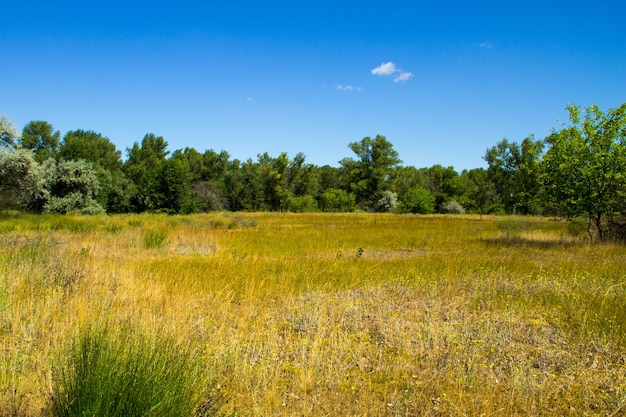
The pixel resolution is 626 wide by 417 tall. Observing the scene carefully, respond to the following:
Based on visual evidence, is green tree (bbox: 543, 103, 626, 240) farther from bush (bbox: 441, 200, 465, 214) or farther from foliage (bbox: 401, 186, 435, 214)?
bush (bbox: 441, 200, 465, 214)

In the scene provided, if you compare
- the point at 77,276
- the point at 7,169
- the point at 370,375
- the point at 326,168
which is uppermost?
the point at 326,168

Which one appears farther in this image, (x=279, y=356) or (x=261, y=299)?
(x=261, y=299)

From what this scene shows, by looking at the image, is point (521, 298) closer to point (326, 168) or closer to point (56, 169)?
point (56, 169)

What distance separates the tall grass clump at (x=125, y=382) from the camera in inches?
106

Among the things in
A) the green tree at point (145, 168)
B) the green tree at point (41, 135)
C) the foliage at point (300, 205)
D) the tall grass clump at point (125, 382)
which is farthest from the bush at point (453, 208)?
the green tree at point (41, 135)

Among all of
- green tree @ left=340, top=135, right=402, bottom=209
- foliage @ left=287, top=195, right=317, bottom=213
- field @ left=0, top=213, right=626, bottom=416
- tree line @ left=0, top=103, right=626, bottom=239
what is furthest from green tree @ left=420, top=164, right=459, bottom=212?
→ field @ left=0, top=213, right=626, bottom=416

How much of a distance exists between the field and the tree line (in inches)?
286

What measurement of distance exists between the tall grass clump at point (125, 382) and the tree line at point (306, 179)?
17.1 meters

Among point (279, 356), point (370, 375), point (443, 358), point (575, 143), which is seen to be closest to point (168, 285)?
point (279, 356)

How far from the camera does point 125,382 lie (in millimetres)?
2793

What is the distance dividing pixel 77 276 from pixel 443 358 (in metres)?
7.20

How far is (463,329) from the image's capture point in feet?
18.3

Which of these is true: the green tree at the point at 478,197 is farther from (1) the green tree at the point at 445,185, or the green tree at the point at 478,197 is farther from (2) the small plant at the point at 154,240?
(2) the small plant at the point at 154,240

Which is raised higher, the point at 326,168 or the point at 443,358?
the point at 326,168
